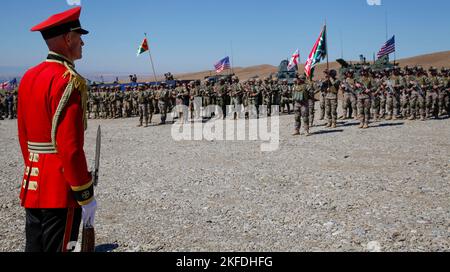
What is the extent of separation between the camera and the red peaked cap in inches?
99.2

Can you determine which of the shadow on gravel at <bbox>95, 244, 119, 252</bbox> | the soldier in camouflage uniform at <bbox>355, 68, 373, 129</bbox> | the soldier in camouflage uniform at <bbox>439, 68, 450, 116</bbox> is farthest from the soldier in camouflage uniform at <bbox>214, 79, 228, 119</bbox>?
the shadow on gravel at <bbox>95, 244, 119, 252</bbox>

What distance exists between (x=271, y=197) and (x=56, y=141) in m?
4.24

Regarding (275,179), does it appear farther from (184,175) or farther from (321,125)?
(321,125)

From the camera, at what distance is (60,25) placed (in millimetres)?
2545

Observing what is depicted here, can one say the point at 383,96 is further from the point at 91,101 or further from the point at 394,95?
the point at 91,101

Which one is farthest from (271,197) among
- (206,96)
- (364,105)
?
(206,96)

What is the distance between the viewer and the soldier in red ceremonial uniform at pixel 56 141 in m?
2.38

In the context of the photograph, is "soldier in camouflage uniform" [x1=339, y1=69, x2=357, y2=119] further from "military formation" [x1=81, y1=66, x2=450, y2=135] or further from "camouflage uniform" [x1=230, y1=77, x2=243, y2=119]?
"camouflage uniform" [x1=230, y1=77, x2=243, y2=119]

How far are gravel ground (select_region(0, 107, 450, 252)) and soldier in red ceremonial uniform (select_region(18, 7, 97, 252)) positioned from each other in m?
1.96

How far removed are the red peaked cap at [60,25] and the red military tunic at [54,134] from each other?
0.14 metres

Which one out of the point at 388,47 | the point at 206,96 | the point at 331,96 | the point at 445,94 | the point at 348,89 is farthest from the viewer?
the point at 388,47
